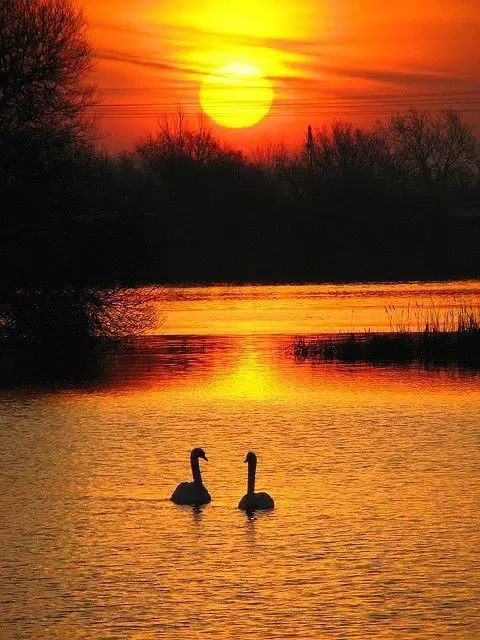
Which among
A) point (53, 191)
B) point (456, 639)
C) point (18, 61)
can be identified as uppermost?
point (18, 61)

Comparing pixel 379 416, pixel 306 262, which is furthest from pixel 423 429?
pixel 306 262

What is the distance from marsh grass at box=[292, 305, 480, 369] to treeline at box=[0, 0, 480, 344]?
457 centimetres

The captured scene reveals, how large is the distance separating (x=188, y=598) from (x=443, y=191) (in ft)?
274

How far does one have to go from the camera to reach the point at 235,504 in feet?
45.7

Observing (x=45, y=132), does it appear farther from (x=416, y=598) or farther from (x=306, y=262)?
(x=306, y=262)

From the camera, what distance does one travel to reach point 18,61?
33.1 metres

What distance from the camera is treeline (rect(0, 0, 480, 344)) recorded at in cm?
3047

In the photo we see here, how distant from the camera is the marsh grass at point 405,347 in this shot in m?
28.0

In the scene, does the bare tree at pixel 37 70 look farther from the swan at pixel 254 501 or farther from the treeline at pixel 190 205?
the swan at pixel 254 501

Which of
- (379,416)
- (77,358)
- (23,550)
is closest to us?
(23,550)

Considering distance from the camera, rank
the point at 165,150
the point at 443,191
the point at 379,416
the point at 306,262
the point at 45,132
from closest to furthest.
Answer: the point at 379,416, the point at 45,132, the point at 306,262, the point at 165,150, the point at 443,191

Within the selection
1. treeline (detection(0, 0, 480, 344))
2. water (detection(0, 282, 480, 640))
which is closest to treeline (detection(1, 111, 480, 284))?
treeline (detection(0, 0, 480, 344))

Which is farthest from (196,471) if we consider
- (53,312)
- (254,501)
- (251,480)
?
(53,312)

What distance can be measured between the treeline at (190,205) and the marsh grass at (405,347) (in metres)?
4.57
